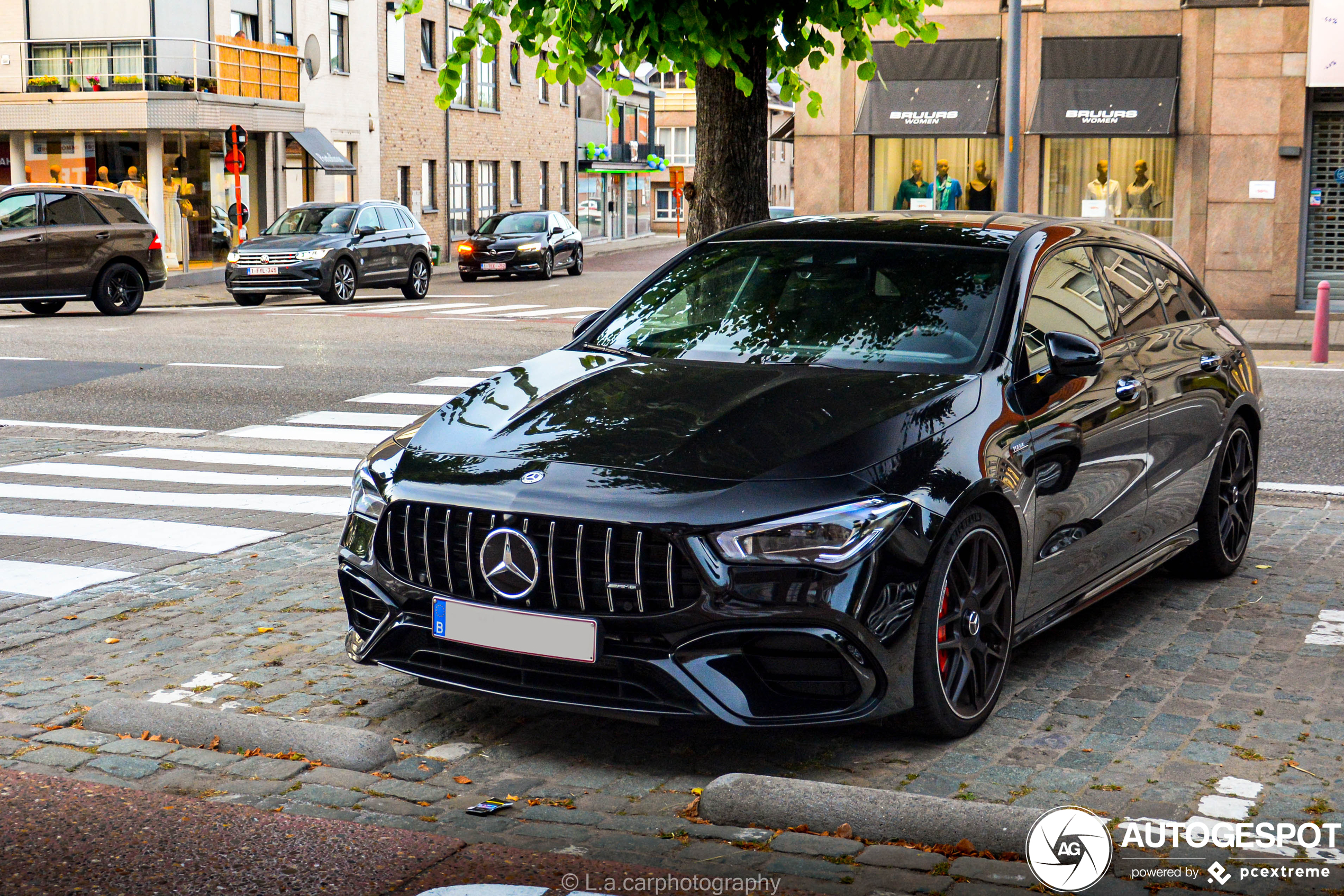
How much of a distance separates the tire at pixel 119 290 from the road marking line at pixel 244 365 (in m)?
7.16

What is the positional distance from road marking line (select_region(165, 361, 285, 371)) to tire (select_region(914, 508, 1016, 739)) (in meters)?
12.0

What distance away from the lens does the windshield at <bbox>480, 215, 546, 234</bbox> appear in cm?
3688

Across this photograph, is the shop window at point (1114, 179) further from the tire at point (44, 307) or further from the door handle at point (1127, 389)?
the door handle at point (1127, 389)

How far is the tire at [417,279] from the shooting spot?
2858 cm

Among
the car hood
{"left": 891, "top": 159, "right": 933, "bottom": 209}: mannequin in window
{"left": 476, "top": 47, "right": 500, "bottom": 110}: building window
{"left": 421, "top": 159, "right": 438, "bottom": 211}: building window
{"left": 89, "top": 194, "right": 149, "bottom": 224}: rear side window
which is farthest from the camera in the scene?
{"left": 476, "top": 47, "right": 500, "bottom": 110}: building window

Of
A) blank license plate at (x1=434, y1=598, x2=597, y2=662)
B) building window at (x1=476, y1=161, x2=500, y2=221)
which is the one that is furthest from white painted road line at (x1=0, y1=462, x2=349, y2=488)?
building window at (x1=476, y1=161, x2=500, y2=221)

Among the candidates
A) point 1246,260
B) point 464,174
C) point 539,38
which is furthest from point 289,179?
point 539,38

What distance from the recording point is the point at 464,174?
50.3 meters

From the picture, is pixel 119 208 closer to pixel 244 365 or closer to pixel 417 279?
pixel 417 279

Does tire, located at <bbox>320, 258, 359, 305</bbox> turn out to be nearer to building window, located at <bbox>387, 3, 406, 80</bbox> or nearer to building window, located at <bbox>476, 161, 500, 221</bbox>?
building window, located at <bbox>387, 3, 406, 80</bbox>

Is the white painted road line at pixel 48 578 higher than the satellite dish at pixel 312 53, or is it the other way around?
the satellite dish at pixel 312 53

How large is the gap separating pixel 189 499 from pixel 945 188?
65.5 ft

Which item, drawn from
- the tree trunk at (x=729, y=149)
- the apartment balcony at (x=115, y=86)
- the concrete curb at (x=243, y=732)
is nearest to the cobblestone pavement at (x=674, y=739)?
the concrete curb at (x=243, y=732)

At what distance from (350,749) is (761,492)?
1.41 meters
